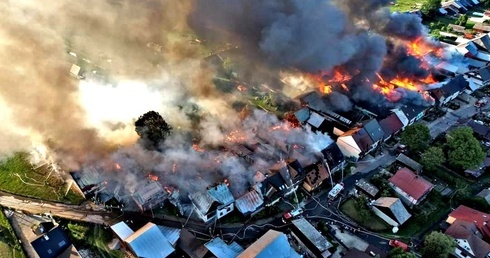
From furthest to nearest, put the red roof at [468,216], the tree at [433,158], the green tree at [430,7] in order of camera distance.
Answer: the green tree at [430,7]
the tree at [433,158]
the red roof at [468,216]

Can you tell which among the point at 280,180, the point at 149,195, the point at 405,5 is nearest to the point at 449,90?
the point at 280,180

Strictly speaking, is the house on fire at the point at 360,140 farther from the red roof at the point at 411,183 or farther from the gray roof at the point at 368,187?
the red roof at the point at 411,183

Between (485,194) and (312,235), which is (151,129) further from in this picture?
(485,194)

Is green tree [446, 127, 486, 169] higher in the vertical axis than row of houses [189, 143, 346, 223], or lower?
lower

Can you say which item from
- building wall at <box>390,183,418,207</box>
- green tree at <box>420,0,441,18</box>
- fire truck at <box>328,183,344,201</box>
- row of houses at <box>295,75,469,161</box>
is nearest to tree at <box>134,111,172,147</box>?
row of houses at <box>295,75,469,161</box>

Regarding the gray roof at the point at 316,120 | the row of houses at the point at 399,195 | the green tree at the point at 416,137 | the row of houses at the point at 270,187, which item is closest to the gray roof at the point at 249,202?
the row of houses at the point at 270,187

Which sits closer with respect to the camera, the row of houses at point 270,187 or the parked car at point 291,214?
the row of houses at point 270,187

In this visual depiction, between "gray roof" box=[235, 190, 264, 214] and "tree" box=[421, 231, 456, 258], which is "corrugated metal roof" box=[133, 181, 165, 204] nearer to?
"gray roof" box=[235, 190, 264, 214]
